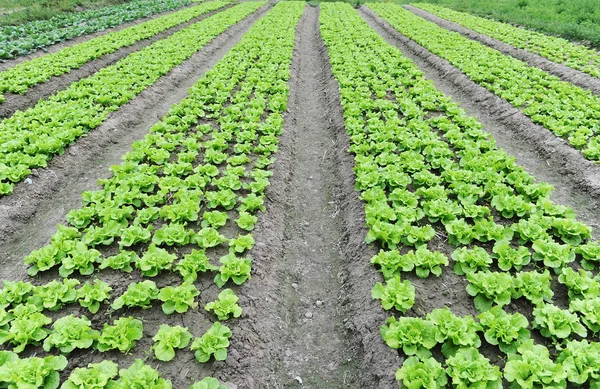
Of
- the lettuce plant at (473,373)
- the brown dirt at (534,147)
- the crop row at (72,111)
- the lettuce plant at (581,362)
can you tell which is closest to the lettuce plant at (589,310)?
the lettuce plant at (581,362)

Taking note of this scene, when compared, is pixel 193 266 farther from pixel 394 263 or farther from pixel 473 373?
pixel 473 373

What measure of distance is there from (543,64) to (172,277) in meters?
19.0

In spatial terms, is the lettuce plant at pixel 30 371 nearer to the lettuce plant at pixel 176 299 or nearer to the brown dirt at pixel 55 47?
the lettuce plant at pixel 176 299

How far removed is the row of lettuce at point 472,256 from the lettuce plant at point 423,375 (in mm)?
12

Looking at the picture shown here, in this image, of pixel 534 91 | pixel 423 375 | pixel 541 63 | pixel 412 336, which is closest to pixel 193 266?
pixel 412 336

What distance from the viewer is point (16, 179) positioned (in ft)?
27.5

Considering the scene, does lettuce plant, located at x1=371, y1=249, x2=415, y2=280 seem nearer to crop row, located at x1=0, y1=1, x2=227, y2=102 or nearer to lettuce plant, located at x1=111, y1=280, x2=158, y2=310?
lettuce plant, located at x1=111, y1=280, x2=158, y2=310

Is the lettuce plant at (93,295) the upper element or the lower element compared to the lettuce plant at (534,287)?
lower

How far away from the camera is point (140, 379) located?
427cm

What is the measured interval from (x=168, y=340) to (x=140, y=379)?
597 millimetres

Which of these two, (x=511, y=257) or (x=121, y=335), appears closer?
(x=121, y=335)

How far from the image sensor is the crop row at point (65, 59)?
45.3 ft

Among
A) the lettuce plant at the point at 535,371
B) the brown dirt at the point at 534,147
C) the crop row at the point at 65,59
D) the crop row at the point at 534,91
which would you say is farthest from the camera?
the crop row at the point at 65,59

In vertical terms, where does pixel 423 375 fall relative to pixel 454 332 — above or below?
below
